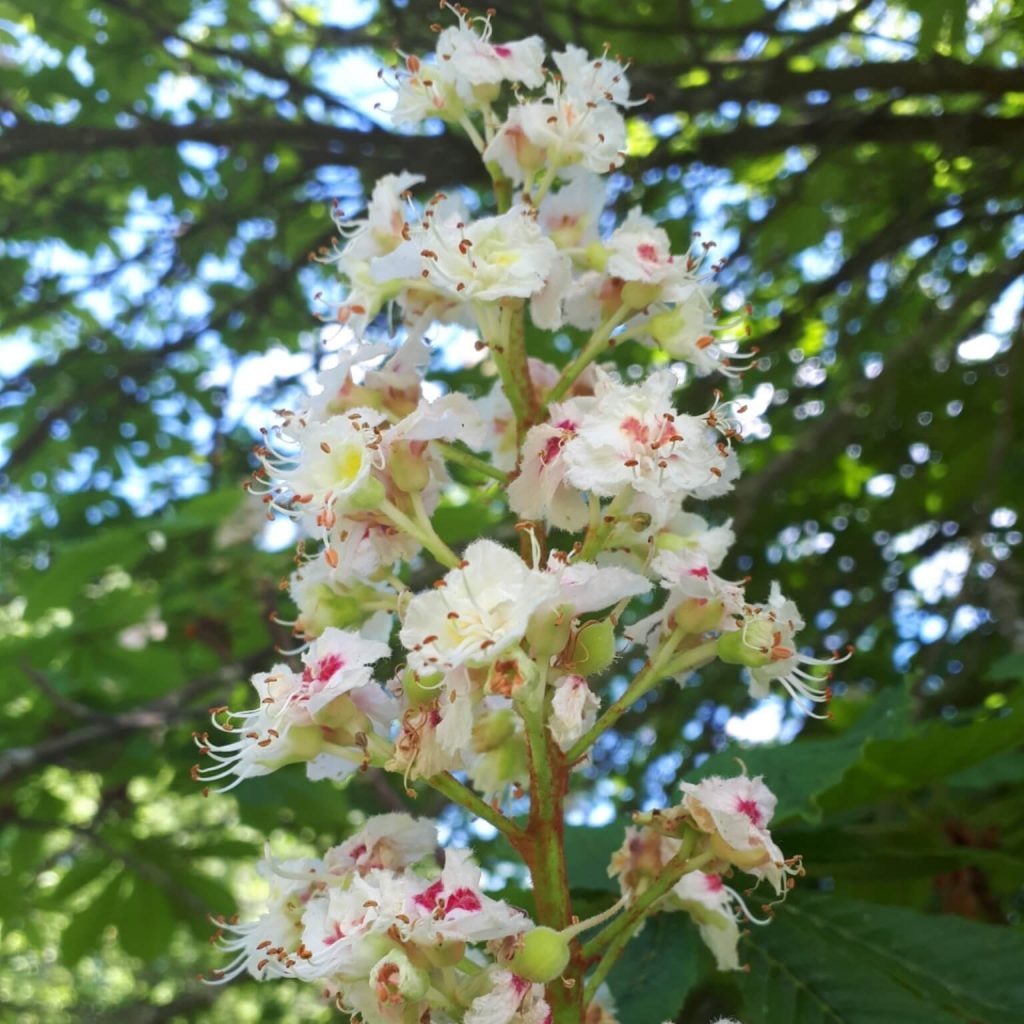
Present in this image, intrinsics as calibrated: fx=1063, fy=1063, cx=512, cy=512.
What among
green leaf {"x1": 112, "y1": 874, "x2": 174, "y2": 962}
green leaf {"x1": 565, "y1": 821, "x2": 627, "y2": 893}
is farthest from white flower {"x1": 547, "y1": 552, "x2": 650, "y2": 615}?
green leaf {"x1": 112, "y1": 874, "x2": 174, "y2": 962}

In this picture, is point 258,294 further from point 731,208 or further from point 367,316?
point 367,316

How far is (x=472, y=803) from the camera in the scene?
107 cm

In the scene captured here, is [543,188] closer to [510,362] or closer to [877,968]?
[510,362]

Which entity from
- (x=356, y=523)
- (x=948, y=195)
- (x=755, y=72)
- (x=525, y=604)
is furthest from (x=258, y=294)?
(x=525, y=604)

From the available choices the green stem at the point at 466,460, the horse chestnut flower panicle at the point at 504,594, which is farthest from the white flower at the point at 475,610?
the green stem at the point at 466,460

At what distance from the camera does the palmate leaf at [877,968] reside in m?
1.22

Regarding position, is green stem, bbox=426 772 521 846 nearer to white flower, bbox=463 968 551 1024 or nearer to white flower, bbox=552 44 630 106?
white flower, bbox=463 968 551 1024

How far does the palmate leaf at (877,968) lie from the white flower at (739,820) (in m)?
0.28

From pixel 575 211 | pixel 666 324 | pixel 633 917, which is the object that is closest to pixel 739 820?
pixel 633 917

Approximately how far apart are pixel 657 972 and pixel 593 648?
0.50 m

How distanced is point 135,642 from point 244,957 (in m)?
2.22

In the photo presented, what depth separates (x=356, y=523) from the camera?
1190 millimetres

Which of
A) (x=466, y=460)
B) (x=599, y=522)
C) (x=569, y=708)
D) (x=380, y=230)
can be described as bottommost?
(x=569, y=708)

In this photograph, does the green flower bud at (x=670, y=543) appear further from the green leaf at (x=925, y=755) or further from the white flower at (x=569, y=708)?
the green leaf at (x=925, y=755)
